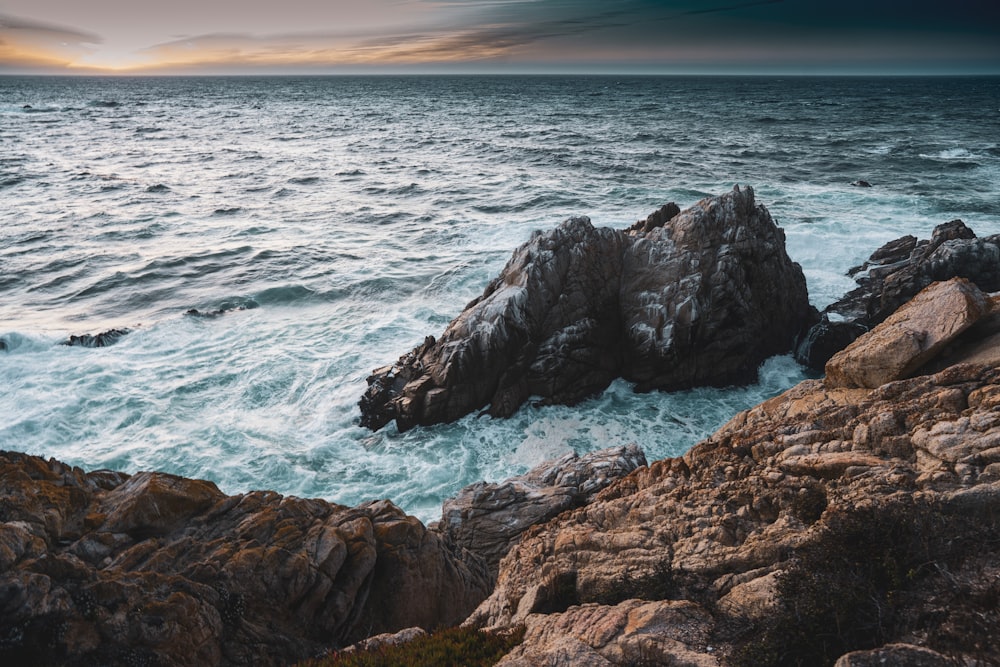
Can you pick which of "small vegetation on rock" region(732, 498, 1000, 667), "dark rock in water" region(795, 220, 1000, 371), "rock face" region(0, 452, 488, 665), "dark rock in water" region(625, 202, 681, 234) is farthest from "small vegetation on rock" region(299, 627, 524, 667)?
"dark rock in water" region(625, 202, 681, 234)

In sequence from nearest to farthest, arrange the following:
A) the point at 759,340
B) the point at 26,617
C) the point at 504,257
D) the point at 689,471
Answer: the point at 26,617 < the point at 689,471 < the point at 759,340 < the point at 504,257

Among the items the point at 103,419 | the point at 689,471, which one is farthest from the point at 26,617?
the point at 103,419

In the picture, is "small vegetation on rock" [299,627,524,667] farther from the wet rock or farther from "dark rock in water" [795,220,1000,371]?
"dark rock in water" [795,220,1000,371]

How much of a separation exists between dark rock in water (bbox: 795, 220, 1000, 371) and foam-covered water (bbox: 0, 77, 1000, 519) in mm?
1626

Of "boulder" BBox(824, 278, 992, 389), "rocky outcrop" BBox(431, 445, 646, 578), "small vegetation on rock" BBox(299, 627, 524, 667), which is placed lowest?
"rocky outcrop" BBox(431, 445, 646, 578)

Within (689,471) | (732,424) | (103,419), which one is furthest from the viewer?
(103,419)

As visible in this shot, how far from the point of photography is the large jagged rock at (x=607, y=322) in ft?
70.1

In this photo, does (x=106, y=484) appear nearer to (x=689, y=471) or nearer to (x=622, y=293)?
(x=689, y=471)

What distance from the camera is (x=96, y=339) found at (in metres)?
26.5

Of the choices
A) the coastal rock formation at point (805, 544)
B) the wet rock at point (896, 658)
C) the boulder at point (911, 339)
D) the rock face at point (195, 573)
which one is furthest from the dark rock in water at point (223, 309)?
the wet rock at point (896, 658)

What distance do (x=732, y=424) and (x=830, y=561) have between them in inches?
181

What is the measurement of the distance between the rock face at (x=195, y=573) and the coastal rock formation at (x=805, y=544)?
243 cm

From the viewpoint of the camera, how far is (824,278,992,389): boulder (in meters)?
9.29

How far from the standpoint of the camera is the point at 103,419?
2103cm
